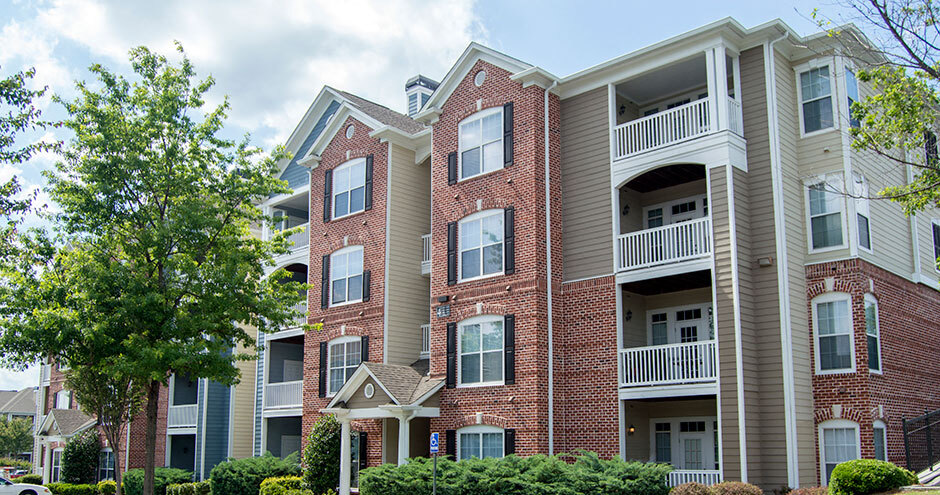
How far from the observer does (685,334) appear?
23.4 metres

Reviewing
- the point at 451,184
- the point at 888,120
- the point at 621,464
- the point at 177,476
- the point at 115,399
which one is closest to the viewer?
the point at 888,120

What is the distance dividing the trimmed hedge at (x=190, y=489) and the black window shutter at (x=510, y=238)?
14526mm

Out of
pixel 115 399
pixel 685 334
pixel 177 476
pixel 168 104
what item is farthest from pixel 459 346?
pixel 177 476

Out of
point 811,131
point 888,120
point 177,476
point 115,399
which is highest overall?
point 811,131

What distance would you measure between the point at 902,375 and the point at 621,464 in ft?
27.4

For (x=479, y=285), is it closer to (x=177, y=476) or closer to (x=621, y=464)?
(x=621, y=464)

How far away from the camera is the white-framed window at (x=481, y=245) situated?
24516 mm

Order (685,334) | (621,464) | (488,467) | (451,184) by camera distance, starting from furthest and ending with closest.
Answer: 1. (451,184)
2. (685,334)
3. (488,467)
4. (621,464)

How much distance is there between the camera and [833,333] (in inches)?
812

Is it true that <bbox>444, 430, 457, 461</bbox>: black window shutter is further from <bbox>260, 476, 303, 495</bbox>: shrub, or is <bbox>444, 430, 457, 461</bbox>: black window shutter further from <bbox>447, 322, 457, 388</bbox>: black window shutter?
<bbox>260, 476, 303, 495</bbox>: shrub

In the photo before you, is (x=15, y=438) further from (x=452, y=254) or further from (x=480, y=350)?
(x=480, y=350)

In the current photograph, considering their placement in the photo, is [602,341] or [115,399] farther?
[115,399]

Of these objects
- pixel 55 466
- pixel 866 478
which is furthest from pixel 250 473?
pixel 55 466

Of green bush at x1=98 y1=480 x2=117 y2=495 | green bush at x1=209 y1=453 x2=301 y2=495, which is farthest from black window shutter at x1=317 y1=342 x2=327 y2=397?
green bush at x1=98 y1=480 x2=117 y2=495
